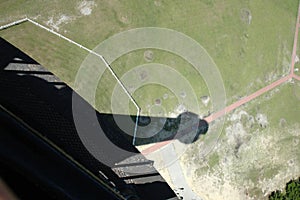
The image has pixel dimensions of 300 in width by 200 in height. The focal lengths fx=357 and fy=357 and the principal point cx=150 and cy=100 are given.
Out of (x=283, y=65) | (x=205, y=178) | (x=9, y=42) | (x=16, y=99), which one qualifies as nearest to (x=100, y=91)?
(x=9, y=42)

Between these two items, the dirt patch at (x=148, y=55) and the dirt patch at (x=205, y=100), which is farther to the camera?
the dirt patch at (x=205, y=100)

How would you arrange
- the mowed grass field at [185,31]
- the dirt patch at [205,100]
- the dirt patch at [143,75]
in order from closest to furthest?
1. the mowed grass field at [185,31]
2. the dirt patch at [143,75]
3. the dirt patch at [205,100]

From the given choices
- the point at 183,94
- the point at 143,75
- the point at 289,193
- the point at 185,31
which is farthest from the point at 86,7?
the point at 289,193

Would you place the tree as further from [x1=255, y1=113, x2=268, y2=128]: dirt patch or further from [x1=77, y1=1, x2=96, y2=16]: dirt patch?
[x1=77, y1=1, x2=96, y2=16]: dirt patch

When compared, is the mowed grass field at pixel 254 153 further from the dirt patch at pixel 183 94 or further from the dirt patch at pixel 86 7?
the dirt patch at pixel 86 7

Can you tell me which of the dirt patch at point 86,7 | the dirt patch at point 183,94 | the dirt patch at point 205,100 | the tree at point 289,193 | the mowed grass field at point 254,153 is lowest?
the tree at point 289,193

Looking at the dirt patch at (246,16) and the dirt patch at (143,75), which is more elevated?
→ the dirt patch at (246,16)

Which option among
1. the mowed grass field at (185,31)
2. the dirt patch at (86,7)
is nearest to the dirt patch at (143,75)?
the mowed grass field at (185,31)

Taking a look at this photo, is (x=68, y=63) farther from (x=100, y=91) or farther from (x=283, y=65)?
(x=283, y=65)

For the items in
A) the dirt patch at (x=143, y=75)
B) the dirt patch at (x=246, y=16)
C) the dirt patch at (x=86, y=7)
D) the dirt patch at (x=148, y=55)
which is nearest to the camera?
the dirt patch at (x=86, y=7)
